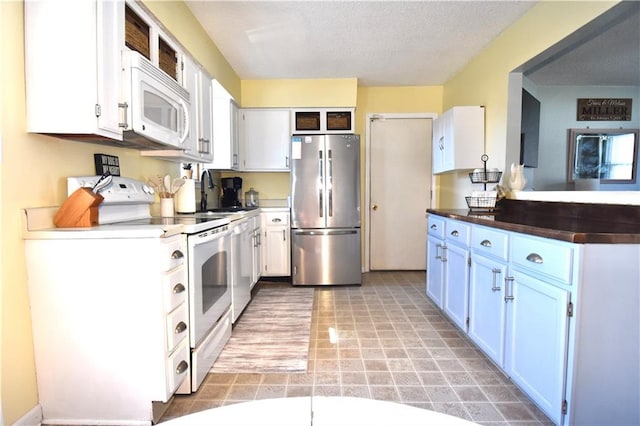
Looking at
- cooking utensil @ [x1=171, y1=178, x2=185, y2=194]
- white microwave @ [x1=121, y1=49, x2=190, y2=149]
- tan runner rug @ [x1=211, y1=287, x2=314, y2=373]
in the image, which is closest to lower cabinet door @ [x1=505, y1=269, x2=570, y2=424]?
tan runner rug @ [x1=211, y1=287, x2=314, y2=373]

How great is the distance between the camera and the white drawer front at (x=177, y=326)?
1.51 meters

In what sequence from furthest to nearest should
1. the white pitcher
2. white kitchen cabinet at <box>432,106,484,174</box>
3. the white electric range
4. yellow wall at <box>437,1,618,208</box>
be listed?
white kitchen cabinet at <box>432,106,484,174</box> → the white pitcher → yellow wall at <box>437,1,618,208</box> → the white electric range

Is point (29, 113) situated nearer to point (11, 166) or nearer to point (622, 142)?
point (11, 166)

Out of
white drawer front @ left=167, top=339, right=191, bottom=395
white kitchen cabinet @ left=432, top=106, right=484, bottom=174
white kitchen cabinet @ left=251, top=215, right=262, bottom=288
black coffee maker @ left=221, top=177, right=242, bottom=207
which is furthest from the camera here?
black coffee maker @ left=221, top=177, right=242, bottom=207

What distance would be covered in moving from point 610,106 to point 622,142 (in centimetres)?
46

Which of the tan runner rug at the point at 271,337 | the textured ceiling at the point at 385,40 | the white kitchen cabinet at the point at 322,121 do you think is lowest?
the tan runner rug at the point at 271,337

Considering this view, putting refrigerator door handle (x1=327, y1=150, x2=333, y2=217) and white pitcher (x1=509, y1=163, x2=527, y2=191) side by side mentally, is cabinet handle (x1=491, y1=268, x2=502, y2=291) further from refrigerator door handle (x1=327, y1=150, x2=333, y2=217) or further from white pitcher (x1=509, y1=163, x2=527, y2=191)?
refrigerator door handle (x1=327, y1=150, x2=333, y2=217)

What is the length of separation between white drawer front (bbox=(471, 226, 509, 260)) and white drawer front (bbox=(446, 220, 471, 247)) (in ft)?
0.22

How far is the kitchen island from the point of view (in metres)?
1.27

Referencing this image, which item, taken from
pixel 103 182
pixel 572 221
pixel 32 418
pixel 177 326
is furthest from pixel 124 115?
pixel 572 221

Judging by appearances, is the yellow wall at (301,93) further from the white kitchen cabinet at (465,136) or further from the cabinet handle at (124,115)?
the cabinet handle at (124,115)

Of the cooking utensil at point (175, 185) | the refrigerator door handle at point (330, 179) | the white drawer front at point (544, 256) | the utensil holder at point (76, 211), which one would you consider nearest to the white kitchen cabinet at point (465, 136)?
the refrigerator door handle at point (330, 179)

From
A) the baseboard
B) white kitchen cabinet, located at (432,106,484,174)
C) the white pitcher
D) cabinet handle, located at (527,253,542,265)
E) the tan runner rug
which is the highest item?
white kitchen cabinet, located at (432,106,484,174)

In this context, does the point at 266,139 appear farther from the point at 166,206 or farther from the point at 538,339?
the point at 538,339
